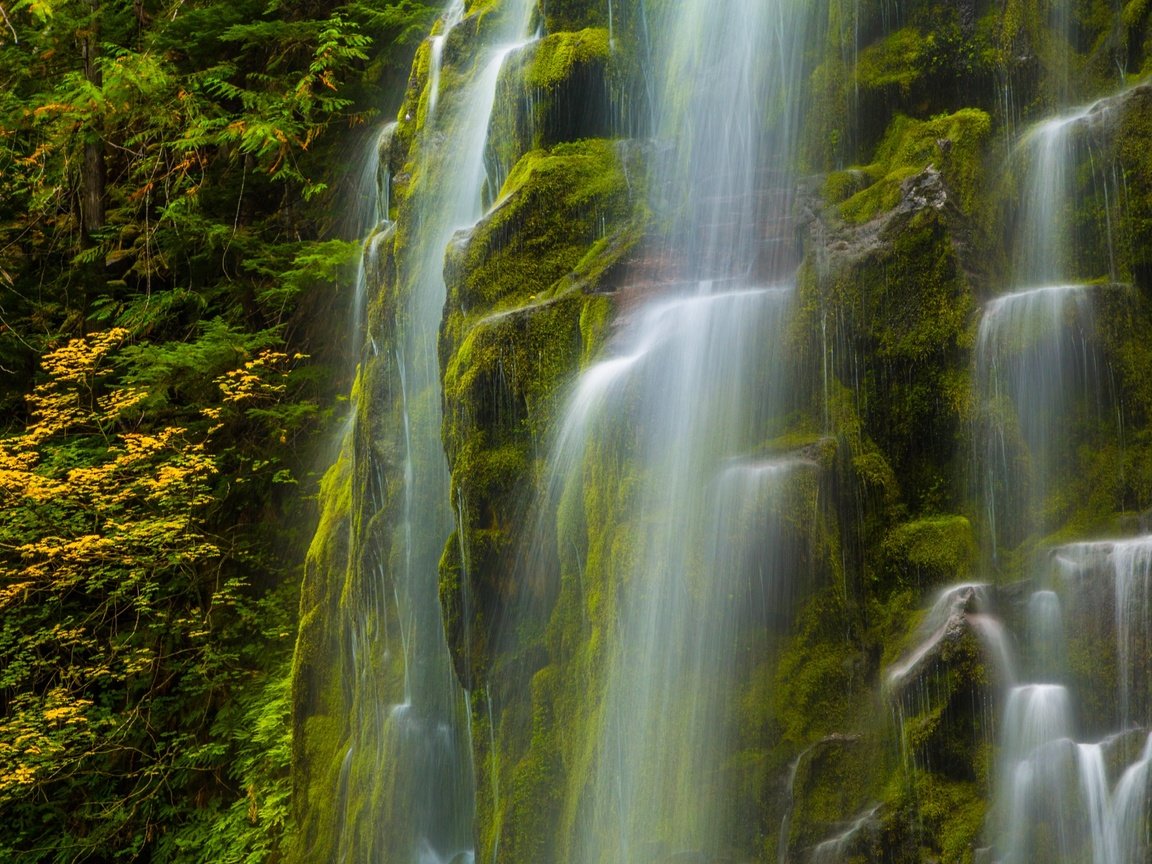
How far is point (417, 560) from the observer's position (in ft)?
25.9

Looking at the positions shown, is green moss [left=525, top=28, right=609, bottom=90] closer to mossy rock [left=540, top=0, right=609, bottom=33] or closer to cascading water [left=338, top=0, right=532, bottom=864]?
mossy rock [left=540, top=0, right=609, bottom=33]

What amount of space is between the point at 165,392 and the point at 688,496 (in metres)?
8.73

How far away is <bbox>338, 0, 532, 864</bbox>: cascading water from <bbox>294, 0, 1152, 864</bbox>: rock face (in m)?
0.08

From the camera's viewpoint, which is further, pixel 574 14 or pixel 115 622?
pixel 115 622

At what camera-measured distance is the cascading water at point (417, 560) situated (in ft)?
24.3

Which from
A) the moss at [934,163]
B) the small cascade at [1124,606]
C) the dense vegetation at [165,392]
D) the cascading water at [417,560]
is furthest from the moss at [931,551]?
the dense vegetation at [165,392]

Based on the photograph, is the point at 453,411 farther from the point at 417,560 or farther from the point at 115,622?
the point at 115,622

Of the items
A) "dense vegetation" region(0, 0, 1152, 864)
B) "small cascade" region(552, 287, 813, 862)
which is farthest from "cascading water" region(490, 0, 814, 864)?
"dense vegetation" region(0, 0, 1152, 864)

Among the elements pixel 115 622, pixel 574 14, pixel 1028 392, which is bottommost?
pixel 115 622

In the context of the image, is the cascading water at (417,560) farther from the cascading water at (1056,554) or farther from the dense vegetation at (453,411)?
the cascading water at (1056,554)

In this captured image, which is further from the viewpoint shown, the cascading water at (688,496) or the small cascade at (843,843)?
the cascading water at (688,496)

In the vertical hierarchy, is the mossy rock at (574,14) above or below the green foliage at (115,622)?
above

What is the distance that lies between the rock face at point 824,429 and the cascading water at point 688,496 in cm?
7

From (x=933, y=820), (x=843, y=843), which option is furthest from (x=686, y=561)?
(x=933, y=820)
